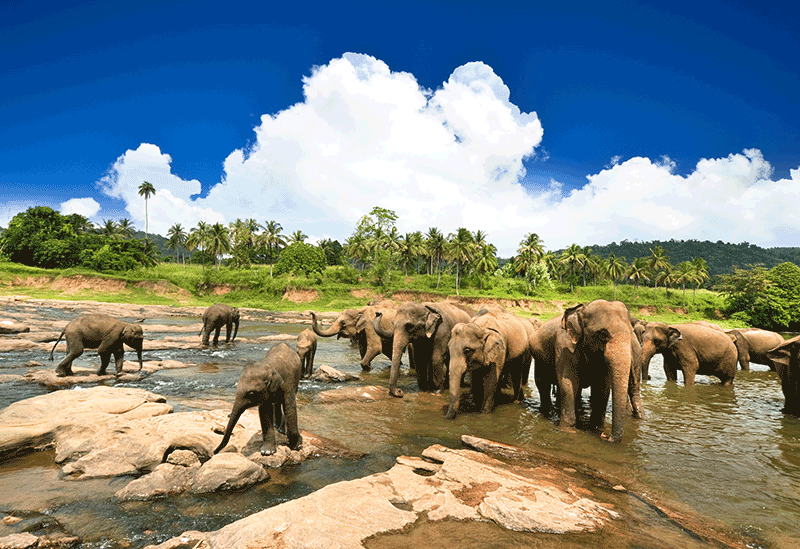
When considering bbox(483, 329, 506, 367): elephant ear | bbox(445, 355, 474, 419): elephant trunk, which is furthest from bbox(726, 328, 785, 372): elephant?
bbox(445, 355, 474, 419): elephant trunk

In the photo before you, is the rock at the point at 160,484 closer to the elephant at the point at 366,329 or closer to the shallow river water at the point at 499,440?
the shallow river water at the point at 499,440

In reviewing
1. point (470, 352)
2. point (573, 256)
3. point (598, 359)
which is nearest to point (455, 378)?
point (470, 352)

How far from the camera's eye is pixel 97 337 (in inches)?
538

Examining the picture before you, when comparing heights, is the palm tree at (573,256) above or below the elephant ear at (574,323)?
above

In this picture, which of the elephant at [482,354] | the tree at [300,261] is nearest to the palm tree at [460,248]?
the tree at [300,261]

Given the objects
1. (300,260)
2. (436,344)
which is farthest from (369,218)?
(436,344)

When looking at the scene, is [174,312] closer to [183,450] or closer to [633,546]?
[183,450]

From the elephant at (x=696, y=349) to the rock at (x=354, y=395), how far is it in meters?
11.7

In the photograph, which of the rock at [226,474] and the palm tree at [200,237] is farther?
the palm tree at [200,237]

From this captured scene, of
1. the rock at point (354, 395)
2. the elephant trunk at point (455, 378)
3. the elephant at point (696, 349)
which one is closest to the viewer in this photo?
the elephant trunk at point (455, 378)

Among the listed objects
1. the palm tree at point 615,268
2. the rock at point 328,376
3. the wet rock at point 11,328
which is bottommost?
the rock at point 328,376

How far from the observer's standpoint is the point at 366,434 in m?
9.66

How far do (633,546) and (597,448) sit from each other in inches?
153

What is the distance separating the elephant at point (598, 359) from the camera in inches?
340
